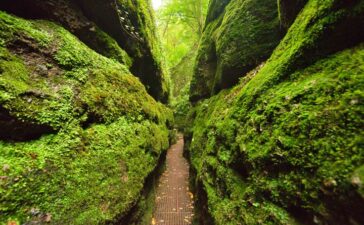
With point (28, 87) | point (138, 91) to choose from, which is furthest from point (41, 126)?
point (138, 91)

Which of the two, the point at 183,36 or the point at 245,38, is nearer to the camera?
the point at 245,38

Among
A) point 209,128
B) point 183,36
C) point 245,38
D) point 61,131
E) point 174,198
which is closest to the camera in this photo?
point 61,131

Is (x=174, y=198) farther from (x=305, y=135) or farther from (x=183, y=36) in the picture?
(x=183, y=36)

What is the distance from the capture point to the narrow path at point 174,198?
17.9 feet

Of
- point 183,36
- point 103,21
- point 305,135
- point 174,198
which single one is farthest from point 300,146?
point 183,36

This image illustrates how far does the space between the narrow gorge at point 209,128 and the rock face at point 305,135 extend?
1 centimetres

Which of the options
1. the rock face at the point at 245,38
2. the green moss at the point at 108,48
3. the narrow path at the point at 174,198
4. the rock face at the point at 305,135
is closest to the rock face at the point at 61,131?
the green moss at the point at 108,48

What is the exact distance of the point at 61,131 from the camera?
333cm

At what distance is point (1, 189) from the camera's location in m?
2.36

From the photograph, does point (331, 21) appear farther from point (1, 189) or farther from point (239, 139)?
point (1, 189)

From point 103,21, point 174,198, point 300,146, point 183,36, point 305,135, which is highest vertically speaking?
point 183,36

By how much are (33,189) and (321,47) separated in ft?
14.4

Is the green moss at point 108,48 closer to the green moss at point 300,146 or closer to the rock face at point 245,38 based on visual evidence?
the rock face at point 245,38

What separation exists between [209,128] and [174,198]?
8.70ft
